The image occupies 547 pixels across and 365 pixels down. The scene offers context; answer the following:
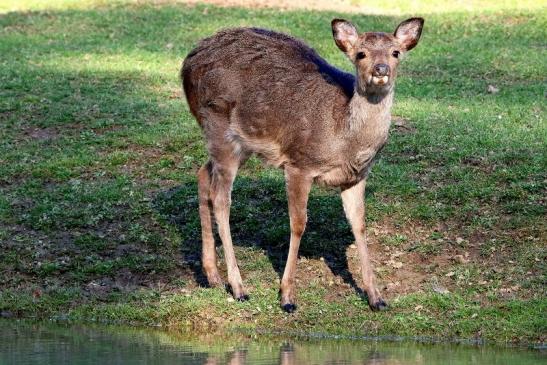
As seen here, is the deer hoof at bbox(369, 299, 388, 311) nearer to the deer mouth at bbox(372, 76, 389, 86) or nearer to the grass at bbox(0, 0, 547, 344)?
the grass at bbox(0, 0, 547, 344)

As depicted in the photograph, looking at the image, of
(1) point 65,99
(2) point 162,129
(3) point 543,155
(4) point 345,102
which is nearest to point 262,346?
(4) point 345,102

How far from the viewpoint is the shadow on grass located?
10.7 meters

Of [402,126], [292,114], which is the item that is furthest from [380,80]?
[402,126]

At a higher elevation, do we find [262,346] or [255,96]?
[255,96]

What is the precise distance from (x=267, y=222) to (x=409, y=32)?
2.82 m

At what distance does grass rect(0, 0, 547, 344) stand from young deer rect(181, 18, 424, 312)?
500 millimetres

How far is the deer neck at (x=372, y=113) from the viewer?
927 cm

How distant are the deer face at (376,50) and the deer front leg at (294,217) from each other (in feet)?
3.01

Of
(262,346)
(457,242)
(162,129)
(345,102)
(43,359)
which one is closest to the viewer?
(43,359)

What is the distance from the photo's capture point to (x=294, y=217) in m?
9.71

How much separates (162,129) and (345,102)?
4.78m

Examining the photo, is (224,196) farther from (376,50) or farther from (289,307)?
(376,50)

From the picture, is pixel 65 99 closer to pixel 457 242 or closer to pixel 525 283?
pixel 457 242

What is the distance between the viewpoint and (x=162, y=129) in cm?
1395
